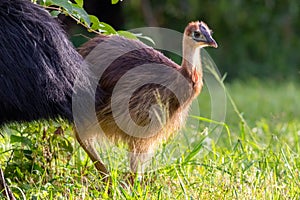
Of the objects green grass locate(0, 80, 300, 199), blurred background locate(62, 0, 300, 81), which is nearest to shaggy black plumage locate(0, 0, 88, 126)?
green grass locate(0, 80, 300, 199)

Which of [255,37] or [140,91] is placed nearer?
[140,91]

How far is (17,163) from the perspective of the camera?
4.35 meters

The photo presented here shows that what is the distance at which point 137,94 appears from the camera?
436 cm

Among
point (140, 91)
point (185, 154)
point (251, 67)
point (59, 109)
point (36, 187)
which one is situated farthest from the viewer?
point (251, 67)

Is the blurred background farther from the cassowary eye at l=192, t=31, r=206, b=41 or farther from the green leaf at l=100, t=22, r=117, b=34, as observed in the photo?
the green leaf at l=100, t=22, r=117, b=34

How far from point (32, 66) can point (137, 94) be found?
0.87m

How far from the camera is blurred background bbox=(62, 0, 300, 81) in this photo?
12070 millimetres

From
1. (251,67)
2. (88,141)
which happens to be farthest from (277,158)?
(251,67)

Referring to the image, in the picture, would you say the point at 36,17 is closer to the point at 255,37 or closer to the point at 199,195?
the point at 199,195

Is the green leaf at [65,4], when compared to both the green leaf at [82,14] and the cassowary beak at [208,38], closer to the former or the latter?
the green leaf at [82,14]

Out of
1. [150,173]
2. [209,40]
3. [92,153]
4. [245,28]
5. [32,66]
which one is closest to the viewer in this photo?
[32,66]

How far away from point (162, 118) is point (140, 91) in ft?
0.60

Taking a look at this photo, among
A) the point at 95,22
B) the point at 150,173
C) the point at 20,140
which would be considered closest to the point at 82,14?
the point at 95,22

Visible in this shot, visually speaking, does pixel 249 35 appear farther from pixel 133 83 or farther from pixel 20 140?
pixel 20 140
